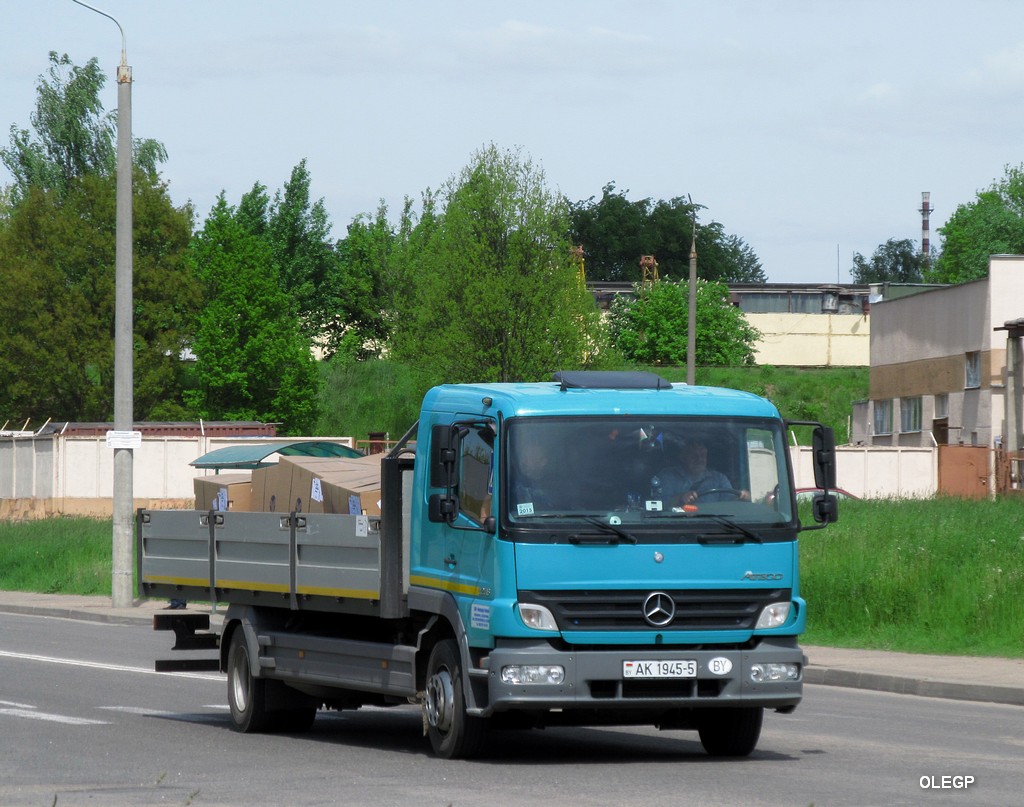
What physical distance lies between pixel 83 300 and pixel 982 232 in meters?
64.2

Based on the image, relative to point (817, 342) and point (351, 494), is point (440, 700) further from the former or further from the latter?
point (817, 342)

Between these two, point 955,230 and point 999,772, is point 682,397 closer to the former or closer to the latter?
point 999,772

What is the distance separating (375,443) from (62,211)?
32.2 m

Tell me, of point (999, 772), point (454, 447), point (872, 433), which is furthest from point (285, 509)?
point (872, 433)

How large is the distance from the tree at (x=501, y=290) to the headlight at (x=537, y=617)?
5369 cm

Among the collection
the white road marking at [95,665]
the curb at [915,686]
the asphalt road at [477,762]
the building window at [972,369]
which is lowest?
the white road marking at [95,665]

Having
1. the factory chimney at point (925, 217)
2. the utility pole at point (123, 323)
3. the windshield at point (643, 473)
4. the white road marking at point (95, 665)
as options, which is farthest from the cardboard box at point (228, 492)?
the factory chimney at point (925, 217)

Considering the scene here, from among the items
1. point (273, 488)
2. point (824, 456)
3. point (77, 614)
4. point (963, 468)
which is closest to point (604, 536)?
point (824, 456)

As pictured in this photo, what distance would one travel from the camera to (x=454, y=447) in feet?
36.1

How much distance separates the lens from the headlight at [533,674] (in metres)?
10.4

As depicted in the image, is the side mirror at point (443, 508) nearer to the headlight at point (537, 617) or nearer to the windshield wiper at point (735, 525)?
the headlight at point (537, 617)

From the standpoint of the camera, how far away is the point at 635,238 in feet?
400

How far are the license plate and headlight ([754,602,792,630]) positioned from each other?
22.4 inches

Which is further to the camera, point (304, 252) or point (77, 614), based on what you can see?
point (304, 252)
